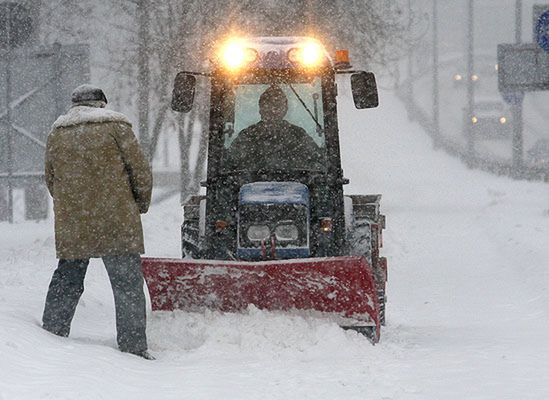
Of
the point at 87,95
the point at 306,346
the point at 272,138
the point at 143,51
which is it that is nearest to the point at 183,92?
the point at 272,138

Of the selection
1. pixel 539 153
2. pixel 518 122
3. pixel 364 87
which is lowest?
pixel 539 153

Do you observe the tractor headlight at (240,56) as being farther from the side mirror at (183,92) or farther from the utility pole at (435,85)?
the utility pole at (435,85)

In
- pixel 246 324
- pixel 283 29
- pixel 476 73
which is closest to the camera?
pixel 246 324

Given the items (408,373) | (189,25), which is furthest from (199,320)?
(189,25)

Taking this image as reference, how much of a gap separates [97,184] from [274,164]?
2.00 metres

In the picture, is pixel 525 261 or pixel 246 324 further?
pixel 525 261

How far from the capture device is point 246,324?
8.16m

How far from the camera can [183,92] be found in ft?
28.3

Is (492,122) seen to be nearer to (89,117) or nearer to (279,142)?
(279,142)

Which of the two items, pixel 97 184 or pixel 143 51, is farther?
pixel 143 51

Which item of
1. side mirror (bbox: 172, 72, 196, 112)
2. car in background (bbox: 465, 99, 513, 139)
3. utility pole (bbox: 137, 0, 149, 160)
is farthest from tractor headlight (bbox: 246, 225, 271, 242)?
car in background (bbox: 465, 99, 513, 139)

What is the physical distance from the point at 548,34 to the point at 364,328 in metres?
8.03

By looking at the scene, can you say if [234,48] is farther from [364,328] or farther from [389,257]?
[389,257]

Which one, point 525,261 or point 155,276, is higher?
point 155,276
